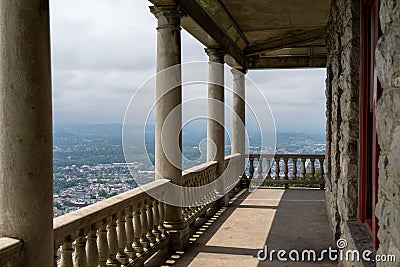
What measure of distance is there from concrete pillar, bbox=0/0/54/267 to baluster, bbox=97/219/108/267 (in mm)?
1272

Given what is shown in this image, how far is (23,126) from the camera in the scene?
2.65 metres

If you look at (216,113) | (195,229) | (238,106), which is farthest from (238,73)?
(195,229)

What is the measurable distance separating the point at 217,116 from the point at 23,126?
6827 mm

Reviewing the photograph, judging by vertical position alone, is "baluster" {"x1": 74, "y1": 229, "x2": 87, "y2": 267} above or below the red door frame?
below

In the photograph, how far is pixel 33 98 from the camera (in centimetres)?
267

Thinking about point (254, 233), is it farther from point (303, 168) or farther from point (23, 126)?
point (303, 168)

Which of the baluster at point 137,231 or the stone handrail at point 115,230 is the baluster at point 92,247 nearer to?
the stone handrail at point 115,230

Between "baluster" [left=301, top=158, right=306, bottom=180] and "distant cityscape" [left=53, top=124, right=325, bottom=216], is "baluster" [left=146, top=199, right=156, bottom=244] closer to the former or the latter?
"distant cityscape" [left=53, top=124, right=325, bottom=216]

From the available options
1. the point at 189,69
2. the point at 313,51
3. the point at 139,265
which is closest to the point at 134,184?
the point at 139,265

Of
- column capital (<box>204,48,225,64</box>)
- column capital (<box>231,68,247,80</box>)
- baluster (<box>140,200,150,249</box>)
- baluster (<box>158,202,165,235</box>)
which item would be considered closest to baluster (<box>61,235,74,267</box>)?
baluster (<box>140,200,150,249</box>)

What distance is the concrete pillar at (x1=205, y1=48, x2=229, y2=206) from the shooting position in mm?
9133

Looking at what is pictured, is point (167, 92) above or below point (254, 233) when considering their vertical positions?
above

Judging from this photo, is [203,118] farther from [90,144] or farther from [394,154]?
[394,154]

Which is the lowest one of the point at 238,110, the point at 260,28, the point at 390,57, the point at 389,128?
the point at 389,128
